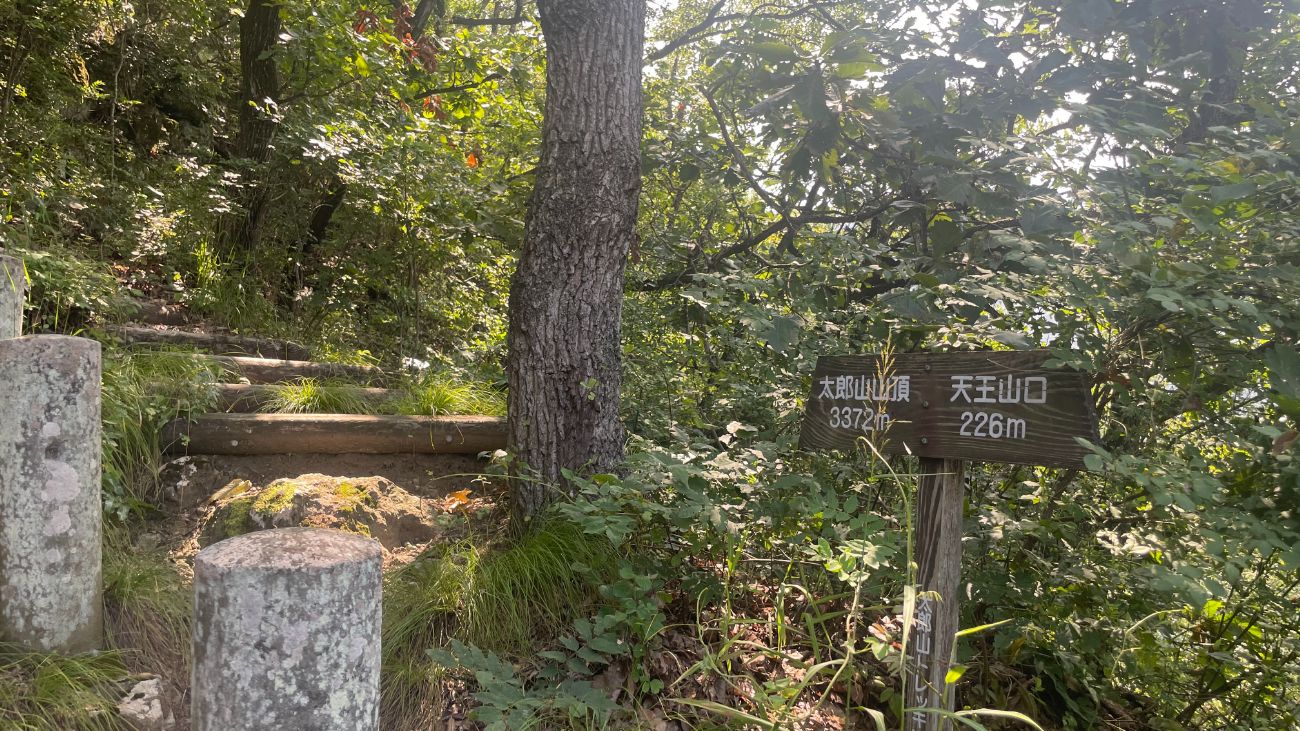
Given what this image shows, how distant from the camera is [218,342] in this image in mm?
5145

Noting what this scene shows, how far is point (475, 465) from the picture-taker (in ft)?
13.6

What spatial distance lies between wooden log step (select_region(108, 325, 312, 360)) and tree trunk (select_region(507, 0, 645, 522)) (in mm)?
2708

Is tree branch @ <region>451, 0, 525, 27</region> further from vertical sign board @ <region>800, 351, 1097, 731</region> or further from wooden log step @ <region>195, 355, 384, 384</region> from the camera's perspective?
vertical sign board @ <region>800, 351, 1097, 731</region>

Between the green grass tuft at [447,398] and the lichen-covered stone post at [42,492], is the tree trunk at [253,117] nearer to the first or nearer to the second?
the green grass tuft at [447,398]

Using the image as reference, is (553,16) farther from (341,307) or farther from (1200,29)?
(341,307)

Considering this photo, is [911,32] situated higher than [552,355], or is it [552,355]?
[911,32]

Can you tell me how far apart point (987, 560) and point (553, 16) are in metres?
2.90

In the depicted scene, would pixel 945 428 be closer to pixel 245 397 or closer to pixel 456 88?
pixel 245 397

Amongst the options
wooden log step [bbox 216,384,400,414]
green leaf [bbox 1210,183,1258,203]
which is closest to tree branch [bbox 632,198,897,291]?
green leaf [bbox 1210,183,1258,203]

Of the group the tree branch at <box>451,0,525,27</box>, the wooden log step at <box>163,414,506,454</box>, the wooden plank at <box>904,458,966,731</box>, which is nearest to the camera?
the wooden plank at <box>904,458,966,731</box>

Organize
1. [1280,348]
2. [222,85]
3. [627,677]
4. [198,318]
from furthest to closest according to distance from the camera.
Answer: [222,85] → [198,318] → [627,677] → [1280,348]

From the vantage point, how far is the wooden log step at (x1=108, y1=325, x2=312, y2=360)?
14.8ft

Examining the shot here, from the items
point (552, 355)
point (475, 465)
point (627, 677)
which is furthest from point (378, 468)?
point (627, 677)

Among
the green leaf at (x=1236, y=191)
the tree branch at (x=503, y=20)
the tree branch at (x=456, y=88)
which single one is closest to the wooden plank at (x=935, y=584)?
the green leaf at (x=1236, y=191)
